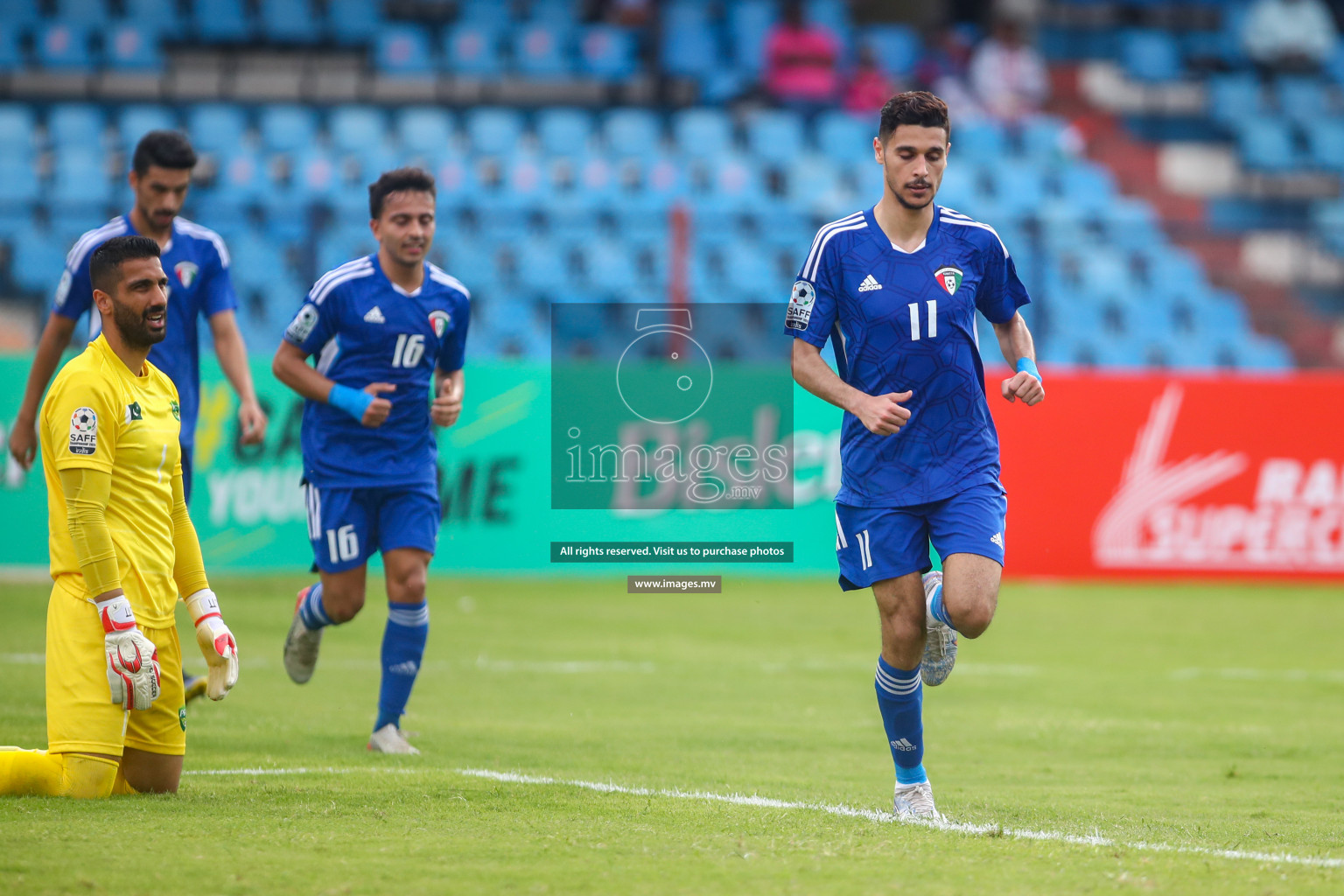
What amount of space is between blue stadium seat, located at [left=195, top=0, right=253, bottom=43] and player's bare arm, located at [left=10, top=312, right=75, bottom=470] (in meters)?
14.5

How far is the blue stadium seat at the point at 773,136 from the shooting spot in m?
20.8

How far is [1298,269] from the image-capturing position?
1867 centimetres

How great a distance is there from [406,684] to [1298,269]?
1445cm

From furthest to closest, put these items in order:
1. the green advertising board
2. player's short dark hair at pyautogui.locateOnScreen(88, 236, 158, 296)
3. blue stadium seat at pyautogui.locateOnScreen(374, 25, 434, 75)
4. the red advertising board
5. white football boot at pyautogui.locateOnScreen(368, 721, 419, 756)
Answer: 1. blue stadium seat at pyautogui.locateOnScreen(374, 25, 434, 75)
2. the red advertising board
3. the green advertising board
4. white football boot at pyautogui.locateOnScreen(368, 721, 419, 756)
5. player's short dark hair at pyautogui.locateOnScreen(88, 236, 158, 296)

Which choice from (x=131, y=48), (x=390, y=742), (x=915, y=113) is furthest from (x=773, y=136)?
(x=915, y=113)

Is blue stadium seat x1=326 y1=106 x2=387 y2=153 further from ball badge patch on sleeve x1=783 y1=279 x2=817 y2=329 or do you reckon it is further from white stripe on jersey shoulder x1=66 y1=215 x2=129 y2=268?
ball badge patch on sleeve x1=783 y1=279 x2=817 y2=329

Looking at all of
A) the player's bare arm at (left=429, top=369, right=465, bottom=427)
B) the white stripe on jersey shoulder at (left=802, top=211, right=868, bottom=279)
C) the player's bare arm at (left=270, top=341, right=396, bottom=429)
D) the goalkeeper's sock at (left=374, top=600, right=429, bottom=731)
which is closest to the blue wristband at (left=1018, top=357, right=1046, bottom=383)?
the white stripe on jersey shoulder at (left=802, top=211, right=868, bottom=279)

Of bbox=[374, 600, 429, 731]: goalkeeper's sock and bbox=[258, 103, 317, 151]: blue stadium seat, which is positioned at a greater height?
bbox=[258, 103, 317, 151]: blue stadium seat

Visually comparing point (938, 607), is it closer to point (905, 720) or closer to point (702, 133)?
point (905, 720)

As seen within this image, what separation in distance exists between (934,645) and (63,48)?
17629mm

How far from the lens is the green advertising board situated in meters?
14.0

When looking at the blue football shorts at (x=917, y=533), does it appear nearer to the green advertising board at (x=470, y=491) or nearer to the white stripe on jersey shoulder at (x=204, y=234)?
the white stripe on jersey shoulder at (x=204, y=234)

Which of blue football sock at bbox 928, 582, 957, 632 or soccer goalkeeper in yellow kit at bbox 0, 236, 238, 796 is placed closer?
soccer goalkeeper in yellow kit at bbox 0, 236, 238, 796

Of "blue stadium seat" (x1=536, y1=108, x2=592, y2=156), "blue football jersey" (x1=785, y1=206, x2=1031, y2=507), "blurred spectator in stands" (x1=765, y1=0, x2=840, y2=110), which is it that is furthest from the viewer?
"blurred spectator in stands" (x1=765, y1=0, x2=840, y2=110)
